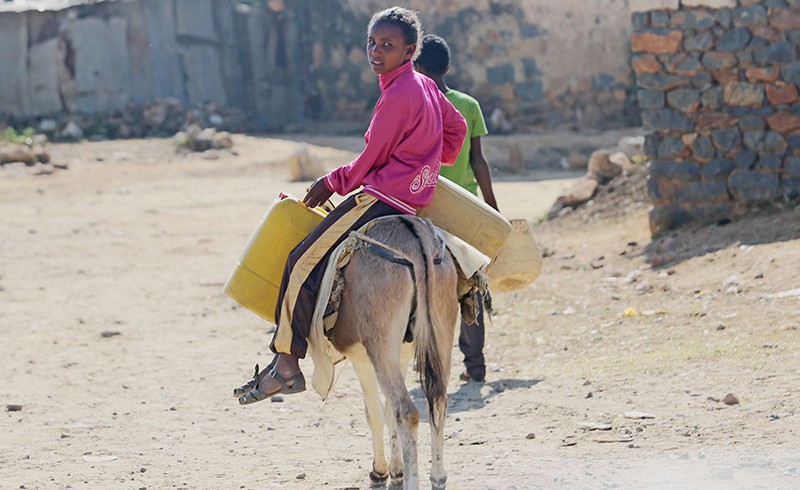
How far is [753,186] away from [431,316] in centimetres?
617

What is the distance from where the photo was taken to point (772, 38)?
9.66m

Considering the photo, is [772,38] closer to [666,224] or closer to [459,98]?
[666,224]

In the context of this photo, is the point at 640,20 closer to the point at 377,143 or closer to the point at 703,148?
the point at 703,148

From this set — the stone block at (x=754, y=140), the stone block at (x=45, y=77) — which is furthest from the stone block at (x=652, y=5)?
the stone block at (x=45, y=77)

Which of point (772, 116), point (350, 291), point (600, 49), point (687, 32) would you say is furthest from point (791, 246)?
point (600, 49)

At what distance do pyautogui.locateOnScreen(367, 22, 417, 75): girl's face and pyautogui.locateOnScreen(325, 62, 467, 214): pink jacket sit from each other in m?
0.03

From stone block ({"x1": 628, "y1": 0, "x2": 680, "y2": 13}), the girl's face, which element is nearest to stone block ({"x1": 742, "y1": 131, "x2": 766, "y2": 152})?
stone block ({"x1": 628, "y1": 0, "x2": 680, "y2": 13})

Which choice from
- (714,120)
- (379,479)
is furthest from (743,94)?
(379,479)

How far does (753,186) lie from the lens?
9852 mm

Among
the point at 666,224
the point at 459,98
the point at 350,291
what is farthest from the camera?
the point at 666,224

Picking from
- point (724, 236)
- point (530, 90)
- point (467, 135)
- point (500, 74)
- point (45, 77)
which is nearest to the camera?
point (467, 135)

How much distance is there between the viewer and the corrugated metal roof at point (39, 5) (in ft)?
65.0

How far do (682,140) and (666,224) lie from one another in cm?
75

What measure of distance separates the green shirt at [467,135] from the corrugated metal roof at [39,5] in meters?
15.0
